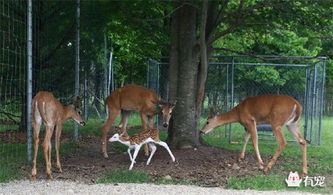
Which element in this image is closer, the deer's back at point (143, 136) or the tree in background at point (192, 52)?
the deer's back at point (143, 136)

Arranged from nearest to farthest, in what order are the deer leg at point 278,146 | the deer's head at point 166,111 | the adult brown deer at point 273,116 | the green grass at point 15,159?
the green grass at point 15,159
the deer leg at point 278,146
the adult brown deer at point 273,116
the deer's head at point 166,111

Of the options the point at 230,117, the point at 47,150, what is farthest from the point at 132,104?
the point at 47,150

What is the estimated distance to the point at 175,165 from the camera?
9.03 meters

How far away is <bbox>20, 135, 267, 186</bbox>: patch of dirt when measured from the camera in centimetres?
830

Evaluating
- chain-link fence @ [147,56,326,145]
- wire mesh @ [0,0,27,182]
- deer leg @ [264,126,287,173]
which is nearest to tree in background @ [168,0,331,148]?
chain-link fence @ [147,56,326,145]

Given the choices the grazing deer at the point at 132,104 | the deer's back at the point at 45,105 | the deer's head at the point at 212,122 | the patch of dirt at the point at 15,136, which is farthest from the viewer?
the patch of dirt at the point at 15,136

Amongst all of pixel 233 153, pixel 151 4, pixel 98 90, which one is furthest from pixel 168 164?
pixel 98 90

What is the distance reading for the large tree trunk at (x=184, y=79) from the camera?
10203mm

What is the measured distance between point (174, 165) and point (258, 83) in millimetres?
15336

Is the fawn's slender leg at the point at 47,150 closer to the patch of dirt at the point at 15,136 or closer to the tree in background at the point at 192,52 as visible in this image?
the tree in background at the point at 192,52

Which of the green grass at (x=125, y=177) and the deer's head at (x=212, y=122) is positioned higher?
the deer's head at (x=212, y=122)

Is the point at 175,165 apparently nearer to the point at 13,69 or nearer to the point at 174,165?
the point at 174,165

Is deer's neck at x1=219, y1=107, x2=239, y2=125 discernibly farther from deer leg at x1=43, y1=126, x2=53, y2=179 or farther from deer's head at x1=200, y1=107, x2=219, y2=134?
deer leg at x1=43, y1=126, x2=53, y2=179

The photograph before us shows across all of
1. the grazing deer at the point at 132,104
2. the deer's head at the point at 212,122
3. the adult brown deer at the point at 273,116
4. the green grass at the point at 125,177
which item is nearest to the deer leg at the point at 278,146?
the adult brown deer at the point at 273,116
